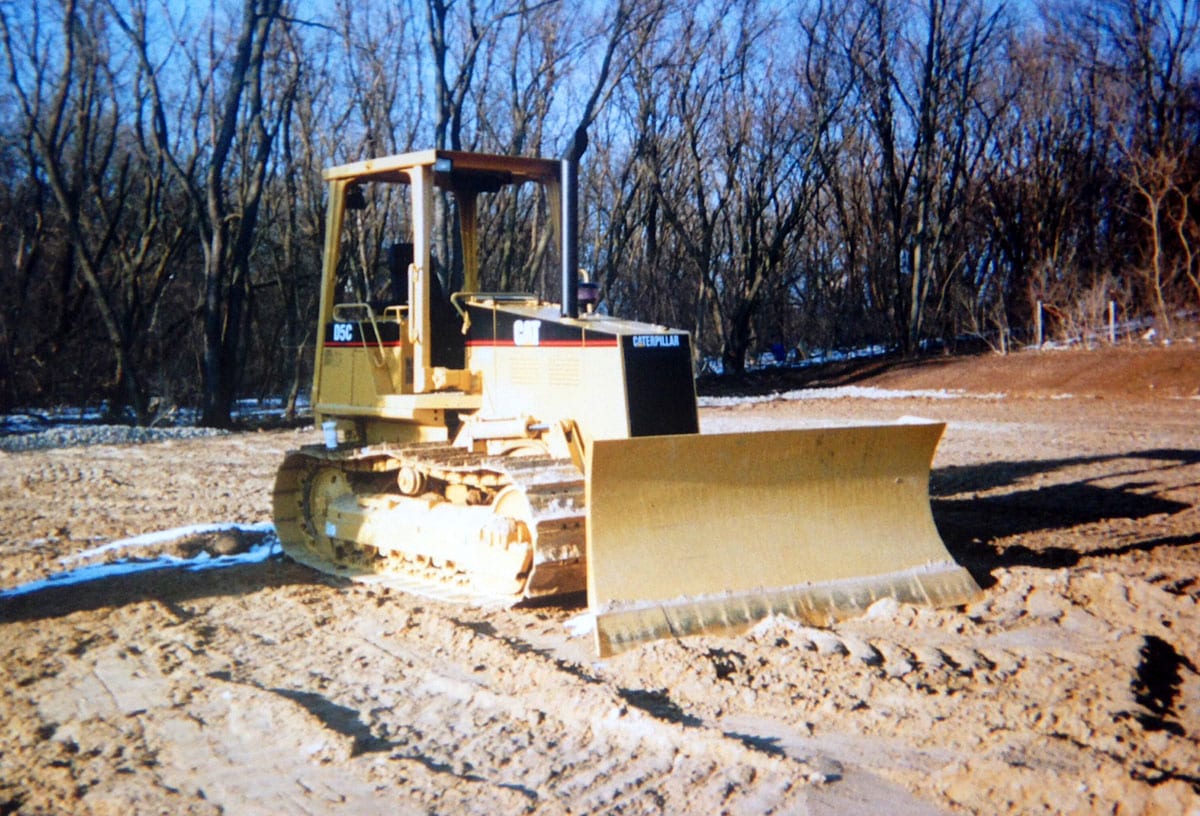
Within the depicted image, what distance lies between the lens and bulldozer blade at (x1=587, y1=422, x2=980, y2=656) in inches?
231

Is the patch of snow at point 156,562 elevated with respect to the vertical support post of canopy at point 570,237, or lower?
lower

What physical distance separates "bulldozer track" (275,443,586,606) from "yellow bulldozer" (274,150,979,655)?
2 cm

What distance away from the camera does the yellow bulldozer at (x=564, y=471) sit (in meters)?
6.04

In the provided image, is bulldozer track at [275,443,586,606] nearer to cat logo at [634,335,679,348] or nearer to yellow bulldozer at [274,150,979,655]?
yellow bulldozer at [274,150,979,655]

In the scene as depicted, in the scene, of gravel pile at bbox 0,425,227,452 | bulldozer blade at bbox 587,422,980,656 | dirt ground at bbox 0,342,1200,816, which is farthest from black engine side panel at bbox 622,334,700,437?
gravel pile at bbox 0,425,227,452

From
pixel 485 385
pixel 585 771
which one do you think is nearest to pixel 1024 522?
pixel 485 385

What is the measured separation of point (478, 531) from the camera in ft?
22.2

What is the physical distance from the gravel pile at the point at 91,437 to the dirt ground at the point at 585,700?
10.6 m

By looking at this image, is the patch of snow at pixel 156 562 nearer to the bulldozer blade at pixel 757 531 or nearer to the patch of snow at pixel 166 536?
the patch of snow at pixel 166 536

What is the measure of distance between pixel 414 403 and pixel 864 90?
28458 millimetres

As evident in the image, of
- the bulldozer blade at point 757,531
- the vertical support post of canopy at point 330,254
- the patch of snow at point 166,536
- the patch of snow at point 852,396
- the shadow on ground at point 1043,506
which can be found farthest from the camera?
the patch of snow at point 852,396

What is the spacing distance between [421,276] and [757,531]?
2.82 meters

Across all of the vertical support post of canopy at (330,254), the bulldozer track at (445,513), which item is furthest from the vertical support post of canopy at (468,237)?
the bulldozer track at (445,513)

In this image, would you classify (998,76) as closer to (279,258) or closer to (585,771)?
(279,258)
